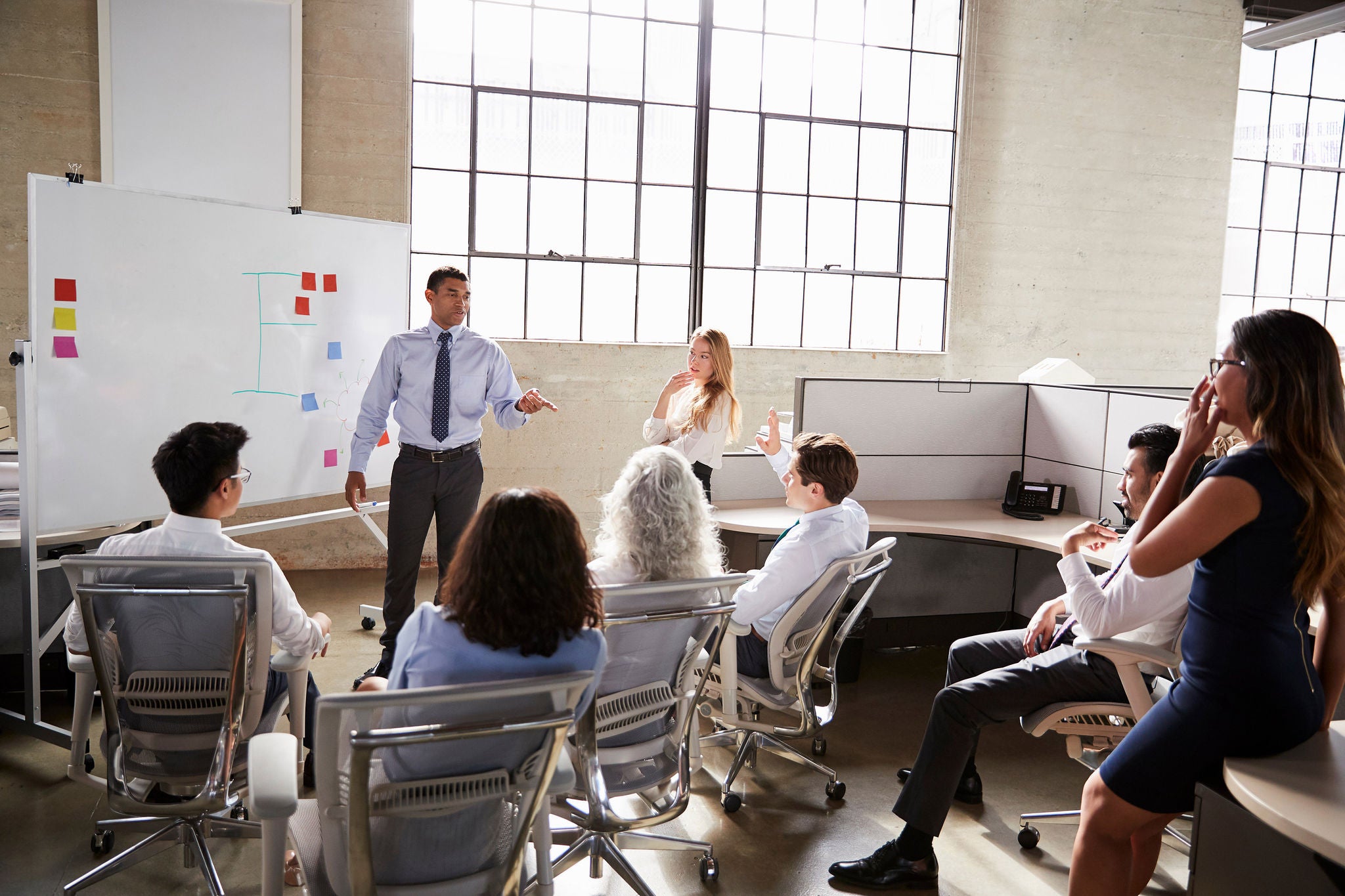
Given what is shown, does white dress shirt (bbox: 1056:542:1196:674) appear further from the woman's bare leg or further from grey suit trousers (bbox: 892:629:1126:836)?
the woman's bare leg

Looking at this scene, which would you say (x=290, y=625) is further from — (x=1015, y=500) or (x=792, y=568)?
(x=1015, y=500)

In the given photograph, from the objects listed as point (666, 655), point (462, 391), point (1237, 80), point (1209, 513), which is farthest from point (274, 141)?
point (1237, 80)

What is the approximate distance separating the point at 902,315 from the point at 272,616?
529 centimetres

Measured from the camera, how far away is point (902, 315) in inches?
259

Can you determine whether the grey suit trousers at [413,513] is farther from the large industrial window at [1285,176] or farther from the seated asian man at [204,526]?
the large industrial window at [1285,176]

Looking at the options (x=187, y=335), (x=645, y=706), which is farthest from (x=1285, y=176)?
(x=187, y=335)

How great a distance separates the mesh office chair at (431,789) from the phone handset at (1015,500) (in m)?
2.89

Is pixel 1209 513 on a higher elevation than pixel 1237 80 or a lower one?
lower

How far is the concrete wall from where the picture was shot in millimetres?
5340

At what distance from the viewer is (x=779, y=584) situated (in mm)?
2680

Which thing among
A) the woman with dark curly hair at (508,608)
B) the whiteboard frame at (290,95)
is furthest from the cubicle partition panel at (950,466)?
the whiteboard frame at (290,95)

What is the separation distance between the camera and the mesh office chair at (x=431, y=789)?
1.38 m

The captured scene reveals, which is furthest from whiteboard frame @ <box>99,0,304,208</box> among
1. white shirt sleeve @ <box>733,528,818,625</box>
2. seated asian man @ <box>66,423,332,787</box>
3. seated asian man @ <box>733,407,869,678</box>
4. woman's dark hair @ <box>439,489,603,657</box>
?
woman's dark hair @ <box>439,489,603,657</box>

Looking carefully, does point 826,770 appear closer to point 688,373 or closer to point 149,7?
point 688,373
